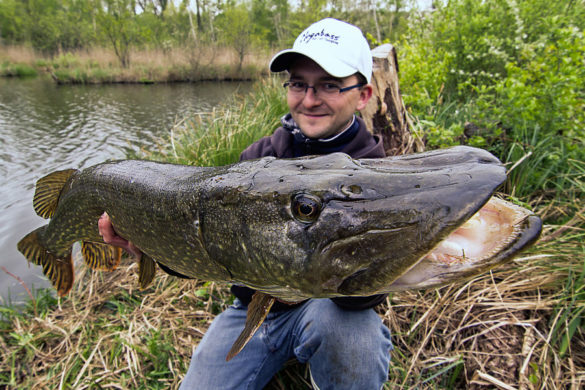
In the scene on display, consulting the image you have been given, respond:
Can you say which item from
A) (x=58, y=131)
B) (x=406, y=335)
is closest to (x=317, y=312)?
(x=406, y=335)

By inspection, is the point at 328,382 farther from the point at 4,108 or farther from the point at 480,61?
the point at 4,108

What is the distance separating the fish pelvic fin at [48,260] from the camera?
2.04 meters

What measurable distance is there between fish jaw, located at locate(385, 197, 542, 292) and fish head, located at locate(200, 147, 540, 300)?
0.07m

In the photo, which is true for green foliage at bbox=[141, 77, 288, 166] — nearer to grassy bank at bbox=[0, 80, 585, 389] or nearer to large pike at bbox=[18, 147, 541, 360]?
grassy bank at bbox=[0, 80, 585, 389]

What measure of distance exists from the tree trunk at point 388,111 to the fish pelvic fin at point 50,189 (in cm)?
224

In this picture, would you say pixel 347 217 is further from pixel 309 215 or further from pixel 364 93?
pixel 364 93

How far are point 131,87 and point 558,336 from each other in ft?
61.1

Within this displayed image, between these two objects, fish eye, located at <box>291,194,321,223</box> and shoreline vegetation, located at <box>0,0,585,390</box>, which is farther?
shoreline vegetation, located at <box>0,0,585,390</box>

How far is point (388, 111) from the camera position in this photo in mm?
2805

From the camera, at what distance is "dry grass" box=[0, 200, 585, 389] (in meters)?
1.55

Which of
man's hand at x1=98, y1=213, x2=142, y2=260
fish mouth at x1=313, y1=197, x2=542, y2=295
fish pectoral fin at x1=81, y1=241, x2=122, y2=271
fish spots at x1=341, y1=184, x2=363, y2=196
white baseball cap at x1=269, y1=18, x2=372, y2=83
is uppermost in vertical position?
white baseball cap at x1=269, y1=18, x2=372, y2=83

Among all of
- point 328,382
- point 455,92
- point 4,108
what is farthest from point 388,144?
point 4,108

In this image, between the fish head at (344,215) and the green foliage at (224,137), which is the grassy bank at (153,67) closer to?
the green foliage at (224,137)

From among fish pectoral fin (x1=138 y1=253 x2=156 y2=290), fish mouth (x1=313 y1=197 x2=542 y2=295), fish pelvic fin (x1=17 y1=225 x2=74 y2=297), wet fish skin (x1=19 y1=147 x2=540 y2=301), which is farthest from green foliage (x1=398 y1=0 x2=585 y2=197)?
fish pelvic fin (x1=17 y1=225 x2=74 y2=297)
